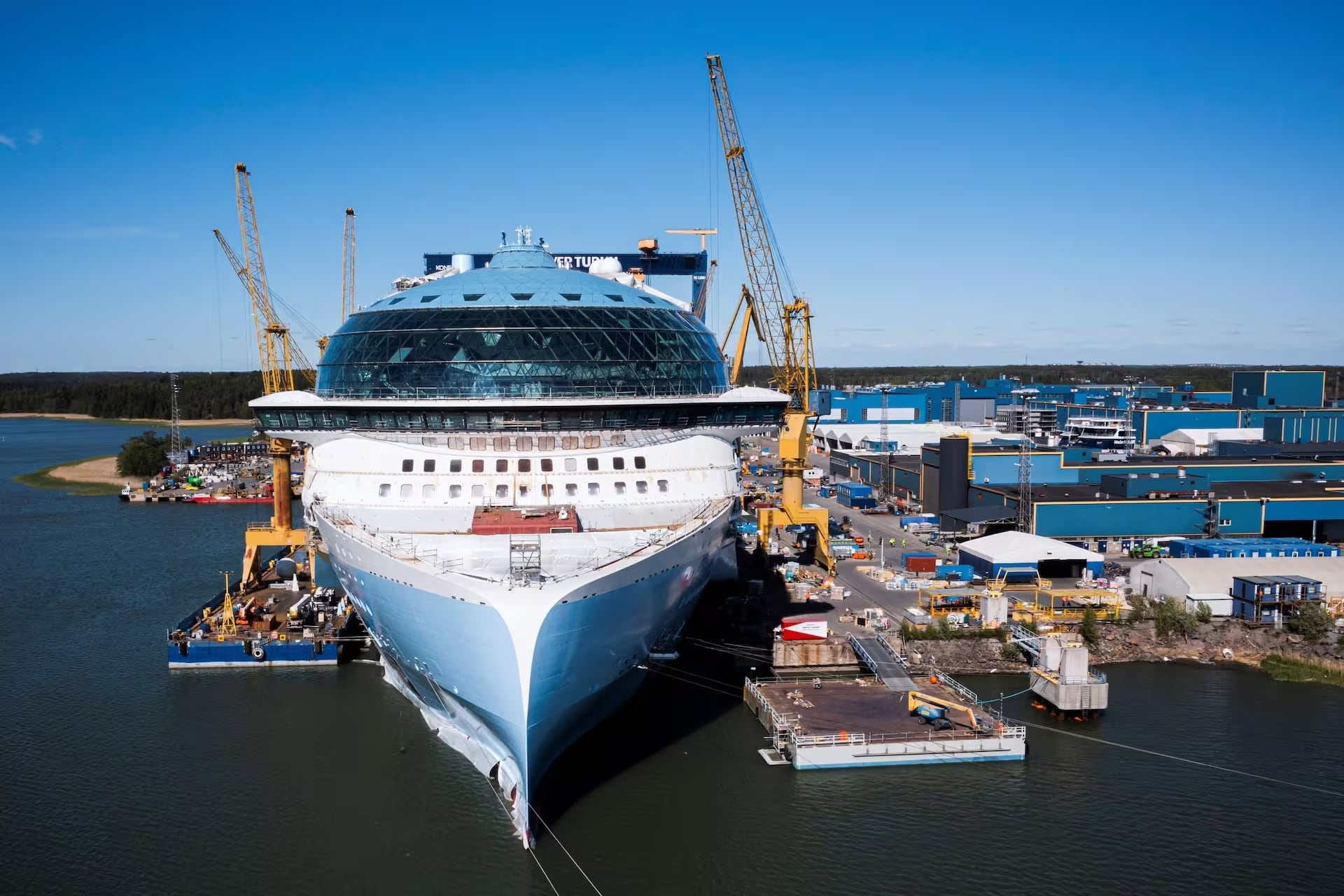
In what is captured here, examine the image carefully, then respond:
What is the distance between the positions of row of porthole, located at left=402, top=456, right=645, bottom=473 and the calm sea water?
693cm

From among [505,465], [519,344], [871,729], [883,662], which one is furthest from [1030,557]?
[505,465]

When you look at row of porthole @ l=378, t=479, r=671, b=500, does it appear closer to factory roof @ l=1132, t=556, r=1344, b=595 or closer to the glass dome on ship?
the glass dome on ship

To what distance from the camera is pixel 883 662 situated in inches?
1249

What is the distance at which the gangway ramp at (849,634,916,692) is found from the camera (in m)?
30.3

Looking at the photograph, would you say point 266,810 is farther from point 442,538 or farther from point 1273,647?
point 1273,647

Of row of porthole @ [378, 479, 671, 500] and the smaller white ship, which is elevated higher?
row of porthole @ [378, 479, 671, 500]

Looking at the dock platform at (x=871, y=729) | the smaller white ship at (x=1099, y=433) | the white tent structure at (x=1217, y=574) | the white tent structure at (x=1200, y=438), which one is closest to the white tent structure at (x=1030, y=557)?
the white tent structure at (x=1217, y=574)

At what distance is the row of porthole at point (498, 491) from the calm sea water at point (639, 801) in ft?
21.0

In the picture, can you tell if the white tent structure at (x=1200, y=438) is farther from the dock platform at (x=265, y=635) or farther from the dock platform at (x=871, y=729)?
the dock platform at (x=265, y=635)

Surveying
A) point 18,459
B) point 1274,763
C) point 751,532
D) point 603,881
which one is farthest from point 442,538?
Result: point 18,459

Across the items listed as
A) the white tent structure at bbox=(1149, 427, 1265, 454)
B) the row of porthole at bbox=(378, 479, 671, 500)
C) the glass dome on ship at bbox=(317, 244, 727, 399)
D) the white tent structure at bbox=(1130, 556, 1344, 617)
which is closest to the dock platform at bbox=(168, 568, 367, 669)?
the glass dome on ship at bbox=(317, 244, 727, 399)

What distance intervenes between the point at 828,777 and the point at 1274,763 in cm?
1198

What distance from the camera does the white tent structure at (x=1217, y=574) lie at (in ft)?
121

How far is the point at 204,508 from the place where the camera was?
7525 centimetres
